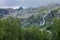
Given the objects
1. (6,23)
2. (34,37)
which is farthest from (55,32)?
(6,23)

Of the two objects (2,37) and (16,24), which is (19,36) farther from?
(2,37)

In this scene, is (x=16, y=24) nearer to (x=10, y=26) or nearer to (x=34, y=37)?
(x=10, y=26)

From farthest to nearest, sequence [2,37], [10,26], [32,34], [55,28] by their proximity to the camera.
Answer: [32,34] → [55,28] → [10,26] → [2,37]

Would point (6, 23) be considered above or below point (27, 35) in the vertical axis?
above

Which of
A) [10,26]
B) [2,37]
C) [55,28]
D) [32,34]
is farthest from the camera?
[32,34]

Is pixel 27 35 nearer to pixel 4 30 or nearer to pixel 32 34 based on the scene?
pixel 32 34

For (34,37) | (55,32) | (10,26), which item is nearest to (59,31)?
(55,32)

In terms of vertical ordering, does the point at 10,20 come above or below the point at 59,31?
above

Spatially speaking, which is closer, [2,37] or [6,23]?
[2,37]

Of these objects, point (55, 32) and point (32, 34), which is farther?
point (32, 34)
